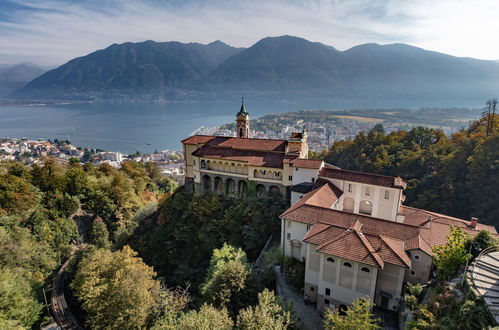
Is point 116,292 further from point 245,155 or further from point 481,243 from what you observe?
point 481,243

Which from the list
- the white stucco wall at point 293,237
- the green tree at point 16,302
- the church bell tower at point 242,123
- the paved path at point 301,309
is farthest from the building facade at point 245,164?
the green tree at point 16,302

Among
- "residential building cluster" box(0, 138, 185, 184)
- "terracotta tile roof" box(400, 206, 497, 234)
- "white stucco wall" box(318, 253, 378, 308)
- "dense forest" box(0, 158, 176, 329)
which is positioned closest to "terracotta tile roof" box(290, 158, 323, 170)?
"terracotta tile roof" box(400, 206, 497, 234)

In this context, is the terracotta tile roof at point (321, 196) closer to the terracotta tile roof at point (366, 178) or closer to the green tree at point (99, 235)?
the terracotta tile roof at point (366, 178)

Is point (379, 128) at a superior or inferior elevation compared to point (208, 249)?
superior

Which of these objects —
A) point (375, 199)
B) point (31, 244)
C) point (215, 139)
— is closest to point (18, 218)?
point (31, 244)

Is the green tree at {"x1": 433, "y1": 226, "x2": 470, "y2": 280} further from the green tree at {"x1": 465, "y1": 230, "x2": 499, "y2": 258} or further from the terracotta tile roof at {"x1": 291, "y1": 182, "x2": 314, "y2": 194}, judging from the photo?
the terracotta tile roof at {"x1": 291, "y1": 182, "x2": 314, "y2": 194}

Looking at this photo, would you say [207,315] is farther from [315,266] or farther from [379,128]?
[379,128]

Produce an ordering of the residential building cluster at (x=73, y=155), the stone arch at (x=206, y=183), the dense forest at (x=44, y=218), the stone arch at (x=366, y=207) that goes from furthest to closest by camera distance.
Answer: the residential building cluster at (x=73, y=155)
the stone arch at (x=206, y=183)
the stone arch at (x=366, y=207)
the dense forest at (x=44, y=218)

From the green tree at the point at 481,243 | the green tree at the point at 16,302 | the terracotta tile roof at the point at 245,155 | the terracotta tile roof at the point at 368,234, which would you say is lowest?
the green tree at the point at 16,302
